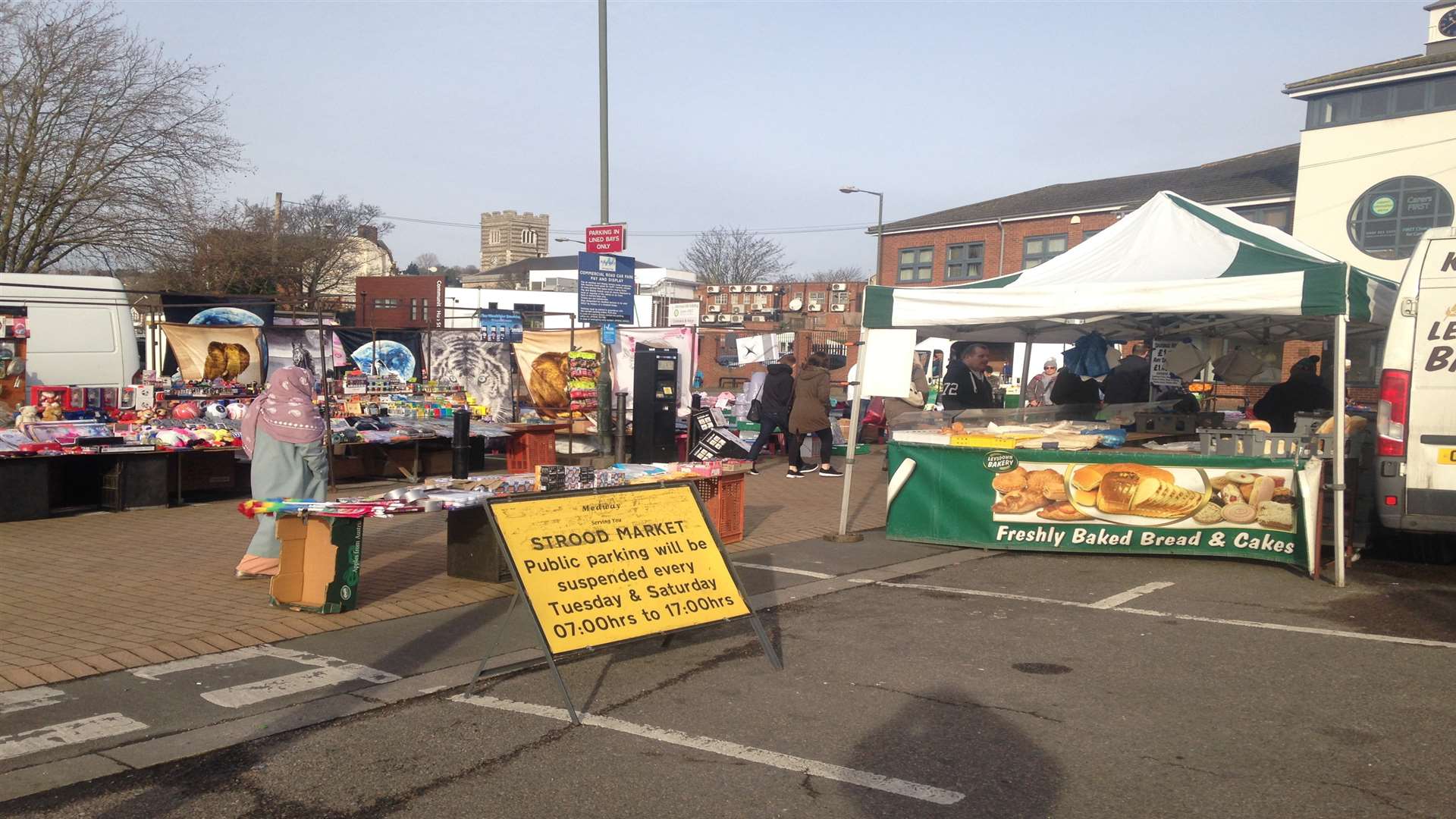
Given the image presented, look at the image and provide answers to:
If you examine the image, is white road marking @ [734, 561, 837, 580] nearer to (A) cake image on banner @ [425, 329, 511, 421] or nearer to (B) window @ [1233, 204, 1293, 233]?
(A) cake image on banner @ [425, 329, 511, 421]

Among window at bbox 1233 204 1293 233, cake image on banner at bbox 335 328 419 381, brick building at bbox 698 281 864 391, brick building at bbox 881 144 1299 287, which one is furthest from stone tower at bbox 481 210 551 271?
cake image on banner at bbox 335 328 419 381

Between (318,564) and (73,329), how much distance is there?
10053mm

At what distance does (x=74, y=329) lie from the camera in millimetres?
14742

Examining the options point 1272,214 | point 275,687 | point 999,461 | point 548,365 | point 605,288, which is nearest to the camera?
point 275,687

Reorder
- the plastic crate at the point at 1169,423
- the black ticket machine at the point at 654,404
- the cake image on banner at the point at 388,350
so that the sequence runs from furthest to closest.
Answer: the cake image on banner at the point at 388,350, the black ticket machine at the point at 654,404, the plastic crate at the point at 1169,423

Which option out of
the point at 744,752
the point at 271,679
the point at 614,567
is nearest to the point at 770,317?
the point at 614,567

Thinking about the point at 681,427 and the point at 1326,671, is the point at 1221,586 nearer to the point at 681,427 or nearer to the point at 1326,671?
the point at 1326,671

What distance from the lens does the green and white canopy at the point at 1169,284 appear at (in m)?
8.48

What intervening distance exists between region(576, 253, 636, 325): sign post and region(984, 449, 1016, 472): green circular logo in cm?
644

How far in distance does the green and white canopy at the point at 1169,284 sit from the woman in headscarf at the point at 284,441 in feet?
16.4

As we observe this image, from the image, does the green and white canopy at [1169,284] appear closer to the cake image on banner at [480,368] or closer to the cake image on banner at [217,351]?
the cake image on banner at [480,368]

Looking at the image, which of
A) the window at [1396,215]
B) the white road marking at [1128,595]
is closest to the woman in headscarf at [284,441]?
the white road marking at [1128,595]

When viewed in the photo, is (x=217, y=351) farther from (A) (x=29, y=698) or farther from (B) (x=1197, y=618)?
(B) (x=1197, y=618)

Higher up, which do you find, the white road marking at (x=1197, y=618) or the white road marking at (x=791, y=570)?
the white road marking at (x=1197, y=618)
